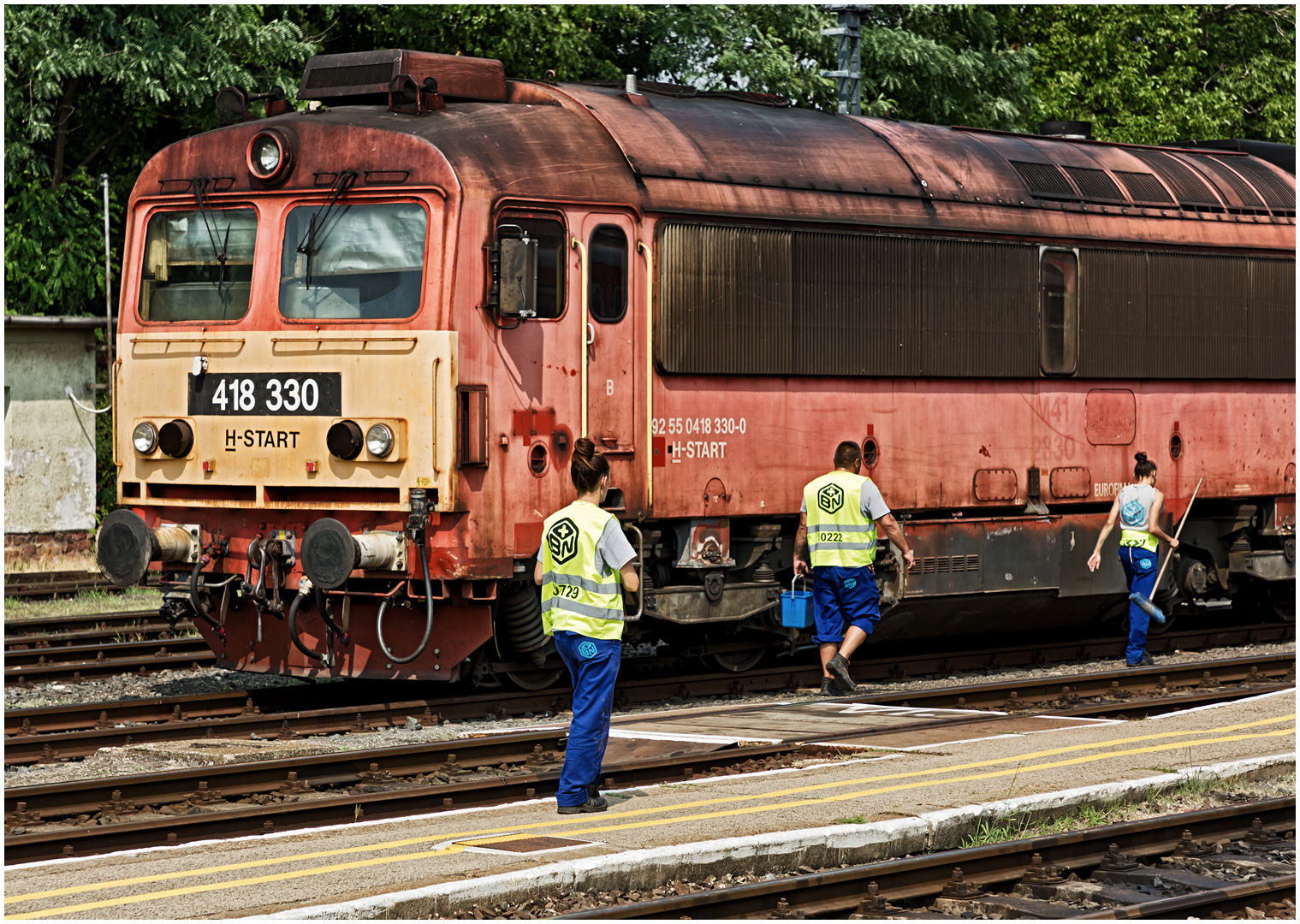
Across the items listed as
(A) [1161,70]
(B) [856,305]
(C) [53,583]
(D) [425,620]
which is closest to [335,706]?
(D) [425,620]

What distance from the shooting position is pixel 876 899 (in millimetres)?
6863

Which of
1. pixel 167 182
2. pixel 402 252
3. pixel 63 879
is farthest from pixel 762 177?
pixel 63 879

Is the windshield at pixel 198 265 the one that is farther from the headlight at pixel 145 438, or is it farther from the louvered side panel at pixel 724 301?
the louvered side panel at pixel 724 301

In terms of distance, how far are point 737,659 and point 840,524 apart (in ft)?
5.49

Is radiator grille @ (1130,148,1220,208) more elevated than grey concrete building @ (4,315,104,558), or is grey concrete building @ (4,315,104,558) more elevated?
radiator grille @ (1130,148,1220,208)

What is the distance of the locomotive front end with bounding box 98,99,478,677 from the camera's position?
10734 millimetres

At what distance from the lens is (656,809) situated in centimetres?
783

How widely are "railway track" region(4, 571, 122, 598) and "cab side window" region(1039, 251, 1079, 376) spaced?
29.8 feet

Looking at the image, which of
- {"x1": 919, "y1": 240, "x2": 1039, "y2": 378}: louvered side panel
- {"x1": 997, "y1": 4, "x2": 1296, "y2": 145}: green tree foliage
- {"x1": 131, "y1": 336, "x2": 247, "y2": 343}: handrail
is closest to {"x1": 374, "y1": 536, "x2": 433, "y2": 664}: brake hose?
{"x1": 131, "y1": 336, "x2": 247, "y2": 343}: handrail

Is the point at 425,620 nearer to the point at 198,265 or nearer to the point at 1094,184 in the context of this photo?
the point at 198,265

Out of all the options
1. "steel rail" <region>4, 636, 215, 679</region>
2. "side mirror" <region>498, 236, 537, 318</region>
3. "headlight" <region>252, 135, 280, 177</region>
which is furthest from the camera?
"steel rail" <region>4, 636, 215, 679</region>

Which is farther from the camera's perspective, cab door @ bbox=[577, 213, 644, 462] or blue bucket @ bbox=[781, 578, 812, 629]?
blue bucket @ bbox=[781, 578, 812, 629]

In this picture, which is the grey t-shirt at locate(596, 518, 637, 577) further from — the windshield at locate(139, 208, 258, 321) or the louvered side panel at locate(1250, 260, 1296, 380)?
the louvered side panel at locate(1250, 260, 1296, 380)

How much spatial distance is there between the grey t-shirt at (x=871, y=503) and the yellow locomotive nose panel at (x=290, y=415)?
9.40 feet
